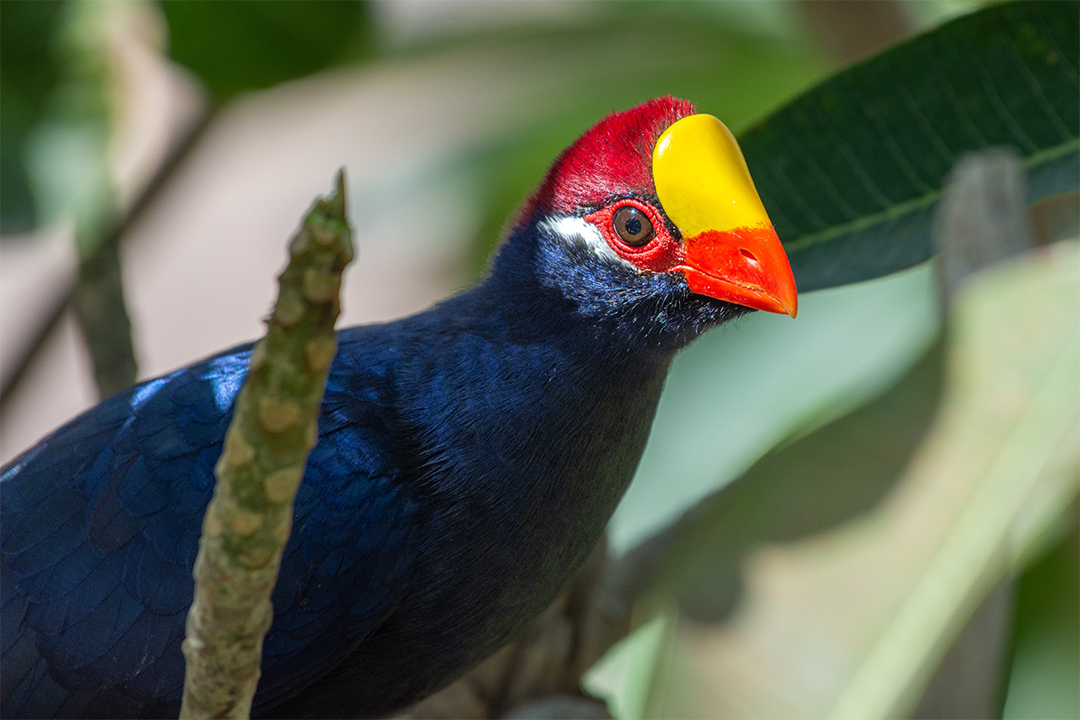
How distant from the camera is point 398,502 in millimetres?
1297

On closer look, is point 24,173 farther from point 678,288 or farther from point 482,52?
point 678,288

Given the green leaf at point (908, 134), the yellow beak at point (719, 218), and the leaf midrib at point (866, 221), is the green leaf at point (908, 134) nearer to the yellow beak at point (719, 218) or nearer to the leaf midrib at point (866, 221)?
the leaf midrib at point (866, 221)

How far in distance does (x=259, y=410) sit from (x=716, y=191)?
27.5 inches

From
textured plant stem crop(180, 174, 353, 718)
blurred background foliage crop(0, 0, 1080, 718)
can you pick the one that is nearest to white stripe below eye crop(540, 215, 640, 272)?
blurred background foliage crop(0, 0, 1080, 718)

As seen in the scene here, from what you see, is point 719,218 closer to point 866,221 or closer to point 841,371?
point 866,221

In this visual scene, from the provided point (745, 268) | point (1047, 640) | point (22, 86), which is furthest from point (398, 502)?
point (1047, 640)

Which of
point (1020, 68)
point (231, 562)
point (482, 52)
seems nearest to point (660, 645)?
point (1020, 68)

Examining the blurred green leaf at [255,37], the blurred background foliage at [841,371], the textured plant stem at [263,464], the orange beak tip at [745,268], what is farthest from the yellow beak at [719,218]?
the blurred green leaf at [255,37]

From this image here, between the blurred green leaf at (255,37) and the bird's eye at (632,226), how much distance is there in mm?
1433

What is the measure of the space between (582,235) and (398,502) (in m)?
0.42

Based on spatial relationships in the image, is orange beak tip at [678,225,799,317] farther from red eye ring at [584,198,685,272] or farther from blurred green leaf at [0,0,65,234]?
blurred green leaf at [0,0,65,234]

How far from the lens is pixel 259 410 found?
676 mm

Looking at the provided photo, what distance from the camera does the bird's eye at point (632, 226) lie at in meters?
1.25

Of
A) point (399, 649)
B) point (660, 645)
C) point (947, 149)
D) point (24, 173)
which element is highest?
point (24, 173)
